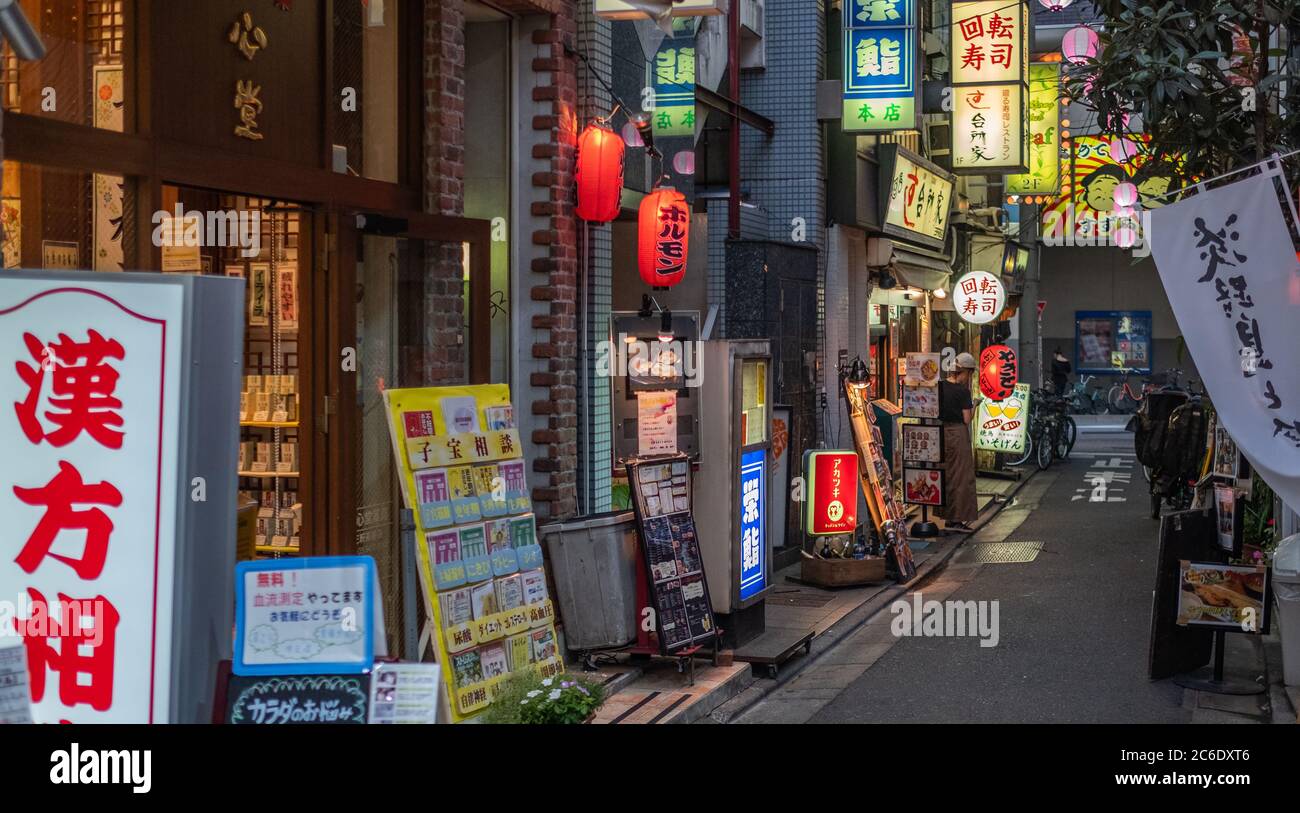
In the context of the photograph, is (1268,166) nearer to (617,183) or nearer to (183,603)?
(617,183)

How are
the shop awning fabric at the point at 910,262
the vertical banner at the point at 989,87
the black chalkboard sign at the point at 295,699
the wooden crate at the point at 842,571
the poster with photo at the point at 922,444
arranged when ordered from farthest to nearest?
the shop awning fabric at the point at 910,262 → the vertical banner at the point at 989,87 → the poster with photo at the point at 922,444 → the wooden crate at the point at 842,571 → the black chalkboard sign at the point at 295,699

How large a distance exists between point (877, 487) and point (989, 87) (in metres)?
8.48

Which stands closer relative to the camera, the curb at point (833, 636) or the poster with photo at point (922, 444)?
the curb at point (833, 636)

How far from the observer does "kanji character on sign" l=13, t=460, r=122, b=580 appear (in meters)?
4.52

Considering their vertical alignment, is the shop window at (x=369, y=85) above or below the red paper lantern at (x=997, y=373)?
above

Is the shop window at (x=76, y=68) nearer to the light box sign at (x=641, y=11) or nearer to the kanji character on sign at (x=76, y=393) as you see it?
the kanji character on sign at (x=76, y=393)

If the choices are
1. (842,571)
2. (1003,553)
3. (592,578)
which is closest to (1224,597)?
(592,578)

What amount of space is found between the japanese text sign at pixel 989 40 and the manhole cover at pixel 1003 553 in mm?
7312

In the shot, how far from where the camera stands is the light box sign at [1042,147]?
26453 mm

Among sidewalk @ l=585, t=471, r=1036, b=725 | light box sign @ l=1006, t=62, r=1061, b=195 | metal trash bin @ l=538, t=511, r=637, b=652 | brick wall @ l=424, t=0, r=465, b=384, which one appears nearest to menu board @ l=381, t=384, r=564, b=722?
sidewalk @ l=585, t=471, r=1036, b=725

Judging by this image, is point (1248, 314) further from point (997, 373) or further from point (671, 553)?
point (997, 373)

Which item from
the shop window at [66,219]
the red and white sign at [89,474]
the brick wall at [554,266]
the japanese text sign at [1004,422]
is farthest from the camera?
the japanese text sign at [1004,422]

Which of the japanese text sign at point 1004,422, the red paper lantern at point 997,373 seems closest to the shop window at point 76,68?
the red paper lantern at point 997,373
